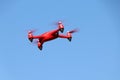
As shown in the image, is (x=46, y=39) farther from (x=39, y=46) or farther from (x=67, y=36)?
(x=67, y=36)

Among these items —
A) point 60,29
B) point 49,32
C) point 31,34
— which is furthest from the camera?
point 31,34

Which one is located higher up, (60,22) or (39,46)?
(60,22)

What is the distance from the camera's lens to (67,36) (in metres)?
39.2

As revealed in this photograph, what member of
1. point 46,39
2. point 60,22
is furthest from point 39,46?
point 60,22

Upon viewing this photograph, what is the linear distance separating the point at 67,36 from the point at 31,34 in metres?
5.30

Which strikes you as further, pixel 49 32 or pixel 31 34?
pixel 31 34

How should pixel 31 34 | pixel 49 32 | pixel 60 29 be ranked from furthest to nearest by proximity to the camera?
pixel 31 34, pixel 49 32, pixel 60 29

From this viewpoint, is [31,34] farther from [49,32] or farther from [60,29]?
[60,29]

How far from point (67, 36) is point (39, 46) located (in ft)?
17.6

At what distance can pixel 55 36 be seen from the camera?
34.8m

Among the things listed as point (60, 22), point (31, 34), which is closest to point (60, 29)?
point (60, 22)

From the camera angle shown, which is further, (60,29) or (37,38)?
(37,38)

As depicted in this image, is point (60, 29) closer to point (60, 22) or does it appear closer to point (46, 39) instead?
point (60, 22)

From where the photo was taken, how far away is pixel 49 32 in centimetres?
3462
